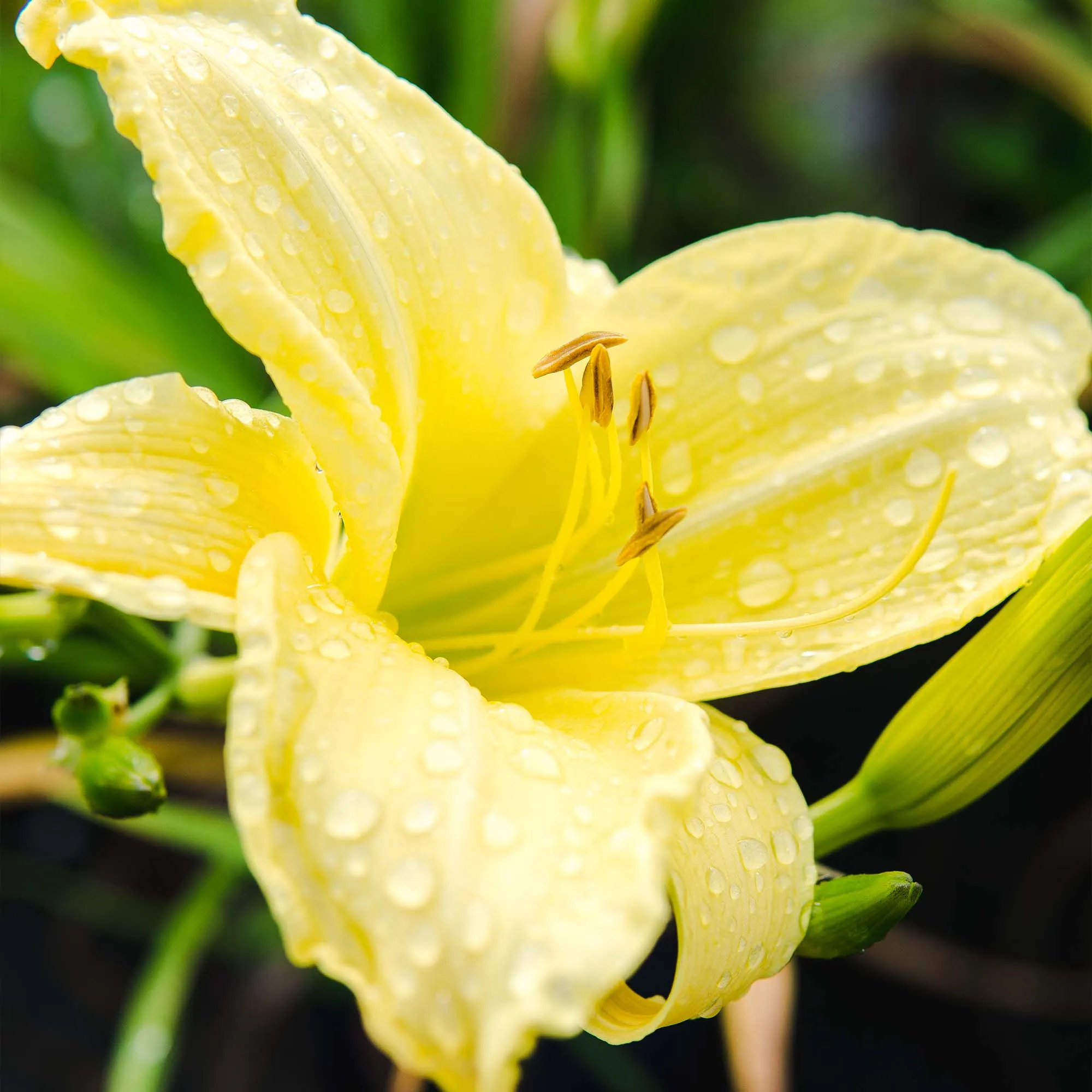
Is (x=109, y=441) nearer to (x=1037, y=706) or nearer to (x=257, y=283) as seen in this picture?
(x=257, y=283)

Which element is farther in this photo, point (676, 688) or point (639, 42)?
point (639, 42)

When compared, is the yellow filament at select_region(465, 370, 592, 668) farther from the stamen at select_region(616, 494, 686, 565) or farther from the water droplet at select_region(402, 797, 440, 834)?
the water droplet at select_region(402, 797, 440, 834)

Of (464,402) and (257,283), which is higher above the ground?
(257,283)

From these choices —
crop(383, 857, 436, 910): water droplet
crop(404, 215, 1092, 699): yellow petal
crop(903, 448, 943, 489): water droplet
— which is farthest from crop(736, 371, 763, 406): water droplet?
crop(383, 857, 436, 910): water droplet

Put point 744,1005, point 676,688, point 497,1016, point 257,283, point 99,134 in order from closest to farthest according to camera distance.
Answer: point 497,1016 < point 257,283 < point 676,688 < point 744,1005 < point 99,134

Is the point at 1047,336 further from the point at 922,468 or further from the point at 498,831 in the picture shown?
the point at 498,831

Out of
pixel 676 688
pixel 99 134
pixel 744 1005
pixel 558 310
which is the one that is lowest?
pixel 744 1005

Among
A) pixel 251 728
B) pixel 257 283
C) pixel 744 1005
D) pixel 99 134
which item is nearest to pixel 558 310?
pixel 257 283
